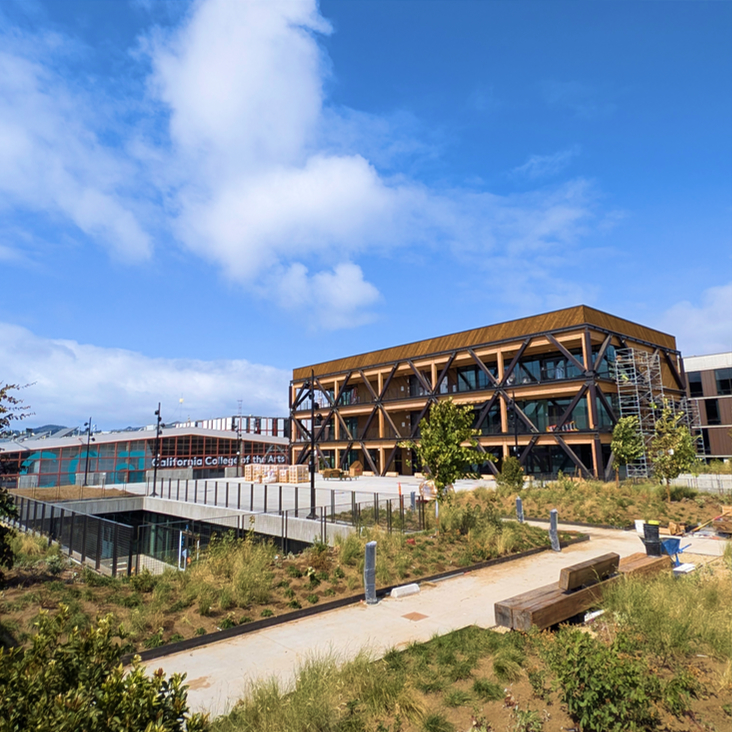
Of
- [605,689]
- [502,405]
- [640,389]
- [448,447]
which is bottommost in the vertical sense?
[605,689]

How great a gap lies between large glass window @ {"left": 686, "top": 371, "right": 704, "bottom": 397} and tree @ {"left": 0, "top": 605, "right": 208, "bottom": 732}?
70437 mm

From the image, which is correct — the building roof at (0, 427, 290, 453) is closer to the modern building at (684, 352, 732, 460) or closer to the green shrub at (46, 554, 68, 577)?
the green shrub at (46, 554, 68, 577)

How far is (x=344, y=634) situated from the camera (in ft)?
27.5

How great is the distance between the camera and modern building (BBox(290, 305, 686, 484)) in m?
40.2

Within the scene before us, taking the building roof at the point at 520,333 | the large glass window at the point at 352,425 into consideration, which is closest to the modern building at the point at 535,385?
the building roof at the point at 520,333

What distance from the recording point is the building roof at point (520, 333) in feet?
135

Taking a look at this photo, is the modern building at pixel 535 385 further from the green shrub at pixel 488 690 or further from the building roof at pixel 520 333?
the green shrub at pixel 488 690

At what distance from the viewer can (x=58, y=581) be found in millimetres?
11102

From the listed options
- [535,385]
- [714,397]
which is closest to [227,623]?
[535,385]

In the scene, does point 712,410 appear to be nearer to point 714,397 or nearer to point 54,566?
point 714,397

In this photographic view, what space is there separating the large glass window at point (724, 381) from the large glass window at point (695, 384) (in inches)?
73.2

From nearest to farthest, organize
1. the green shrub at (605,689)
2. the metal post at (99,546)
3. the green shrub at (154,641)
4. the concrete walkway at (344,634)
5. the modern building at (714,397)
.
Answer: the green shrub at (605,689) < the concrete walkway at (344,634) < the green shrub at (154,641) < the metal post at (99,546) < the modern building at (714,397)

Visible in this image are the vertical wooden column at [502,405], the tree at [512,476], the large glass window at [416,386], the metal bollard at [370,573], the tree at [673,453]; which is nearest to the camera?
the metal bollard at [370,573]

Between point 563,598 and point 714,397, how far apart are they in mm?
63991
